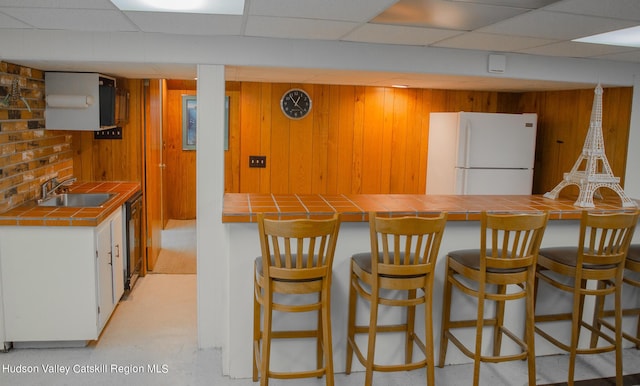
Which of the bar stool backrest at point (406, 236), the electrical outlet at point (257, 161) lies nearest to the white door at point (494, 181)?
the electrical outlet at point (257, 161)

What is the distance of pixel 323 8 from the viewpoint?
2602mm

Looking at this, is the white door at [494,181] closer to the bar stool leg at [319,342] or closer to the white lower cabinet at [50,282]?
the bar stool leg at [319,342]

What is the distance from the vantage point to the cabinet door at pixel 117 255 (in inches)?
159

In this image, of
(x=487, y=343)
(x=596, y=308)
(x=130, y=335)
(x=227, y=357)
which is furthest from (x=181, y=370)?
(x=596, y=308)

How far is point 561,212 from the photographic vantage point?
3.41 meters

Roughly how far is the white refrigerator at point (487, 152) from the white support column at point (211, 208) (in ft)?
7.74

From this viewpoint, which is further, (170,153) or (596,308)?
(170,153)

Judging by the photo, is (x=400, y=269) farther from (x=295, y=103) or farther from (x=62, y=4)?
(x=295, y=103)

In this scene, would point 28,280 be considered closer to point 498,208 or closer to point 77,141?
point 77,141

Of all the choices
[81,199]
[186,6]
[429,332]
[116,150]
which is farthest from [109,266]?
[429,332]

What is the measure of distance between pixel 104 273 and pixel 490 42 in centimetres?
296

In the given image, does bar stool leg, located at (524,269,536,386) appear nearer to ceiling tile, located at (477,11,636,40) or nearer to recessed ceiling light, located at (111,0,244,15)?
ceiling tile, located at (477,11,636,40)

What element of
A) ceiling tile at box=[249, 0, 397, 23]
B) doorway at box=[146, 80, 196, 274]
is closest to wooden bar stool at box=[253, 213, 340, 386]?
ceiling tile at box=[249, 0, 397, 23]

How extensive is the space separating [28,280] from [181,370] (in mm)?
1123
